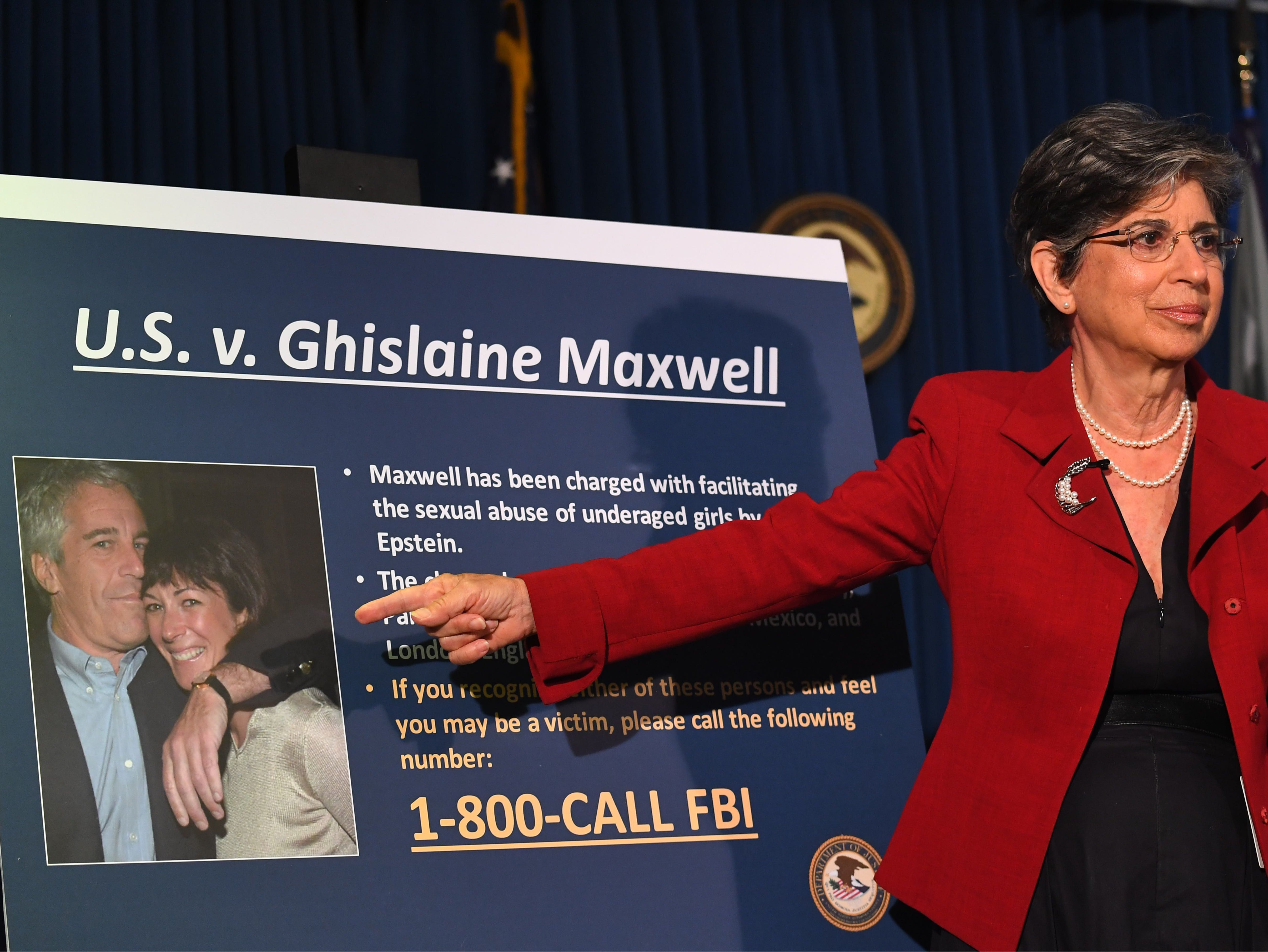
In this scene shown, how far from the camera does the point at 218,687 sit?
1.55 m

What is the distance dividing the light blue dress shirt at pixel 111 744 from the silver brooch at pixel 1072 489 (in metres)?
1.13

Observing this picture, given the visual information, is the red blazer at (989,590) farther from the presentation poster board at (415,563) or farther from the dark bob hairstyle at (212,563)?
the dark bob hairstyle at (212,563)

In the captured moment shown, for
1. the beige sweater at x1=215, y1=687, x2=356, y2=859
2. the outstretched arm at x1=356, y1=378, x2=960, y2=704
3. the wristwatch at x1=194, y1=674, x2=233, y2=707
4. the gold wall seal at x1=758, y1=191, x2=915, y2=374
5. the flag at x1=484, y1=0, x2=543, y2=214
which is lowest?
the beige sweater at x1=215, y1=687, x2=356, y2=859

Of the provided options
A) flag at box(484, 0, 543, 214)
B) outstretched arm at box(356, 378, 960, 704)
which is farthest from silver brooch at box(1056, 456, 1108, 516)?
flag at box(484, 0, 543, 214)

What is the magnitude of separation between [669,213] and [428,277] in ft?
5.73

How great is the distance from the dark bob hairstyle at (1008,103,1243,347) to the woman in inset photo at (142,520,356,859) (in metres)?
1.11

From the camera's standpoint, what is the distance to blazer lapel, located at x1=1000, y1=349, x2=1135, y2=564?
1.60 m

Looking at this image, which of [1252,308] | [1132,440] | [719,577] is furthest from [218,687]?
[1252,308]

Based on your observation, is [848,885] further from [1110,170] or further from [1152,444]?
[1110,170]

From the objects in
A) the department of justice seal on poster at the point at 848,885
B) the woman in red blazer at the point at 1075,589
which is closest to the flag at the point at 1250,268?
the woman in red blazer at the point at 1075,589

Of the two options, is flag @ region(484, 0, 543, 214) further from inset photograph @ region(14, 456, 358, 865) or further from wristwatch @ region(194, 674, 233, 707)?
wristwatch @ region(194, 674, 233, 707)

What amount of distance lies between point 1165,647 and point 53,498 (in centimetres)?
132

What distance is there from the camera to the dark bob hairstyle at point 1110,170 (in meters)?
1.63

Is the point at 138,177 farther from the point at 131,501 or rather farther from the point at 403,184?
the point at 131,501
